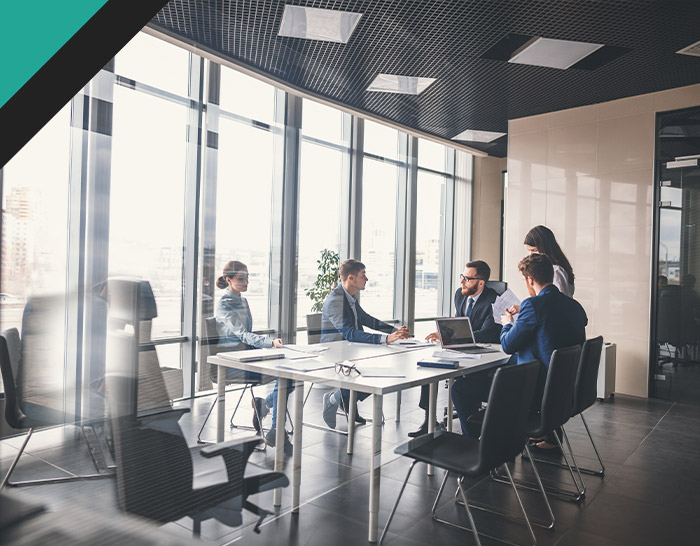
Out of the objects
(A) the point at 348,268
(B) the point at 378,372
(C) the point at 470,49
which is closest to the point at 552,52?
(C) the point at 470,49

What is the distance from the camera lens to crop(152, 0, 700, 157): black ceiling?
3.69 meters

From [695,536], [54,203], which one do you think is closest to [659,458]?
[695,536]

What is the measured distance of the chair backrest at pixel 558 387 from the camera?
279 cm

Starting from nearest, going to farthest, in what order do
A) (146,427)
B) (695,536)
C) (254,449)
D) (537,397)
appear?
(146,427), (254,449), (695,536), (537,397)

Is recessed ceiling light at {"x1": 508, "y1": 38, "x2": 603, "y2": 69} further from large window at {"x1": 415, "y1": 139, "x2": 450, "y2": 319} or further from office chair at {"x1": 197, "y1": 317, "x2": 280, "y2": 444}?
office chair at {"x1": 197, "y1": 317, "x2": 280, "y2": 444}

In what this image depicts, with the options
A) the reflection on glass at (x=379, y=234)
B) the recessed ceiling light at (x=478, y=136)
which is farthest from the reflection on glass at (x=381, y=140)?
the recessed ceiling light at (x=478, y=136)

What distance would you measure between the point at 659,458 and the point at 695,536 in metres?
1.29

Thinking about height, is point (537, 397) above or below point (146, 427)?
below

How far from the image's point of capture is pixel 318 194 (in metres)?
3.15

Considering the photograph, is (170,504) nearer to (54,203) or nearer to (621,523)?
(54,203)

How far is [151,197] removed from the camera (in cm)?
153

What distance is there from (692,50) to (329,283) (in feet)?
12.7

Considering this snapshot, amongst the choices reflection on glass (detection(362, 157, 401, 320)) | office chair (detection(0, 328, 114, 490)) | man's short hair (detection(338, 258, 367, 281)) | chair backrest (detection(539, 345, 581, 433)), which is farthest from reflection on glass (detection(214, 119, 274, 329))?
reflection on glass (detection(362, 157, 401, 320))

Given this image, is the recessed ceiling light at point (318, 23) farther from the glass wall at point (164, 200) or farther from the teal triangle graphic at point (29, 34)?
the teal triangle graphic at point (29, 34)
